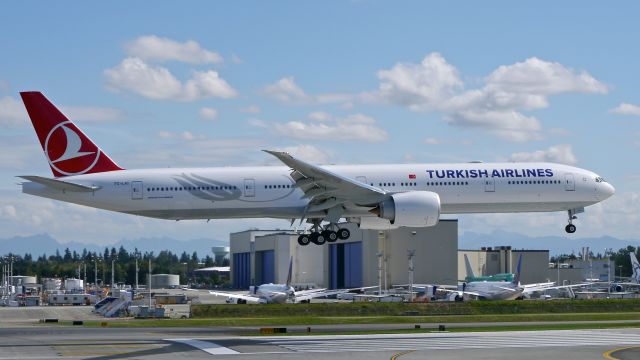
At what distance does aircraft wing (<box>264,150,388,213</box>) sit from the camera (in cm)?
5853

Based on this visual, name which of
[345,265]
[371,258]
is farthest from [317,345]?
[345,265]

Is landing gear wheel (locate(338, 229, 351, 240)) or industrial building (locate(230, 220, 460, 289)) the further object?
industrial building (locate(230, 220, 460, 289))

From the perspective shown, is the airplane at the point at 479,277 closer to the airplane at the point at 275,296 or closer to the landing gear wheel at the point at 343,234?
the airplane at the point at 275,296

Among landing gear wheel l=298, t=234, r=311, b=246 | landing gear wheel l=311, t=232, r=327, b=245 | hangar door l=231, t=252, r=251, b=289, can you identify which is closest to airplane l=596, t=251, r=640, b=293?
hangar door l=231, t=252, r=251, b=289

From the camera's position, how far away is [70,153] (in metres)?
64.8

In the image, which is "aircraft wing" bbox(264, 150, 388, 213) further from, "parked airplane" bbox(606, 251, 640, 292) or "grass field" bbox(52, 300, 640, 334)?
"parked airplane" bbox(606, 251, 640, 292)

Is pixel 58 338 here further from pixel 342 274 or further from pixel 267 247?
pixel 267 247

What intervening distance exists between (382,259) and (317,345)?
250 ft

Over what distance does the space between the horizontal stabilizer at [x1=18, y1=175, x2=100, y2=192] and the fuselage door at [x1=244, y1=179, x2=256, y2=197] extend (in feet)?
31.3

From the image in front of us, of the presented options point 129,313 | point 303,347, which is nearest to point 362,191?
point 303,347

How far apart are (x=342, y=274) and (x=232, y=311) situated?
185 feet

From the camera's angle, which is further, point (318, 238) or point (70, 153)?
point (70, 153)

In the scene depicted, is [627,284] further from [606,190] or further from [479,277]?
[606,190]

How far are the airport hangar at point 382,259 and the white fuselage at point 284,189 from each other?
181 ft
